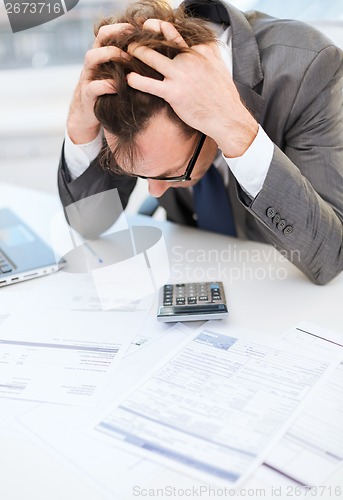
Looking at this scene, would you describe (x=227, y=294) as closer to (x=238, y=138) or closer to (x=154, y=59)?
(x=238, y=138)

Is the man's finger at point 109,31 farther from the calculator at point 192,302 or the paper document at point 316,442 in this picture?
the paper document at point 316,442

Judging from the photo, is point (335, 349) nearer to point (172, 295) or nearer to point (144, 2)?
point (172, 295)

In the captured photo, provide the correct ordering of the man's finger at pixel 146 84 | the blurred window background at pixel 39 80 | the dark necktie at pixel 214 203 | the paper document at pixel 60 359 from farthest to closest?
1. the blurred window background at pixel 39 80
2. the dark necktie at pixel 214 203
3. the man's finger at pixel 146 84
4. the paper document at pixel 60 359

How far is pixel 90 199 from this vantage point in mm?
1286

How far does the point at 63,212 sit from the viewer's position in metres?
1.32

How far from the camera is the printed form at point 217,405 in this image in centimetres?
64

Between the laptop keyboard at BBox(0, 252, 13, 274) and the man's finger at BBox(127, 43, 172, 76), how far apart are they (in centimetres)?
51

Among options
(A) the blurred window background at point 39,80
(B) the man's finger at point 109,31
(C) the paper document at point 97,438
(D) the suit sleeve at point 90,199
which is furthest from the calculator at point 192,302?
(A) the blurred window background at point 39,80

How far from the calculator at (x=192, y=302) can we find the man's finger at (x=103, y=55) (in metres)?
0.42

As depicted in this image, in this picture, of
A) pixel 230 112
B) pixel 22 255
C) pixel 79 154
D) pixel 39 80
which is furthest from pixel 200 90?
pixel 39 80

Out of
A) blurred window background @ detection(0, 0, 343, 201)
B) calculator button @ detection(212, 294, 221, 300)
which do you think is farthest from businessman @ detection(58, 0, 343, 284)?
blurred window background @ detection(0, 0, 343, 201)

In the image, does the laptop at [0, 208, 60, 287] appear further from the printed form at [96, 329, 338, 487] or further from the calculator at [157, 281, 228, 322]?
the printed form at [96, 329, 338, 487]

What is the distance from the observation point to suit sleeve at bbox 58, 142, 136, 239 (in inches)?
50.1

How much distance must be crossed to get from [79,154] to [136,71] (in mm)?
386
